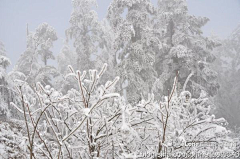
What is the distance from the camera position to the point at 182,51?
12.1m

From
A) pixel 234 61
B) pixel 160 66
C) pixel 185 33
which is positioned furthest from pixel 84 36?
pixel 234 61

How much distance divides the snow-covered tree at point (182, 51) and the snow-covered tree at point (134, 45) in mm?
1167

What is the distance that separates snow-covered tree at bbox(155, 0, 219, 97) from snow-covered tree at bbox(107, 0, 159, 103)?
117 centimetres

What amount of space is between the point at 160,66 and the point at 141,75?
2511 millimetres

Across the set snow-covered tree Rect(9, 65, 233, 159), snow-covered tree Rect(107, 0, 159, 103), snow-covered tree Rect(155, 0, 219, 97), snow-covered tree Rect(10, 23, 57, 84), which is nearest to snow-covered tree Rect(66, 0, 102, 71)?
snow-covered tree Rect(10, 23, 57, 84)

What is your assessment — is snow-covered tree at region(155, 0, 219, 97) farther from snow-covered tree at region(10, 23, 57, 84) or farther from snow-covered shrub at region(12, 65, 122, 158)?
snow-covered shrub at region(12, 65, 122, 158)

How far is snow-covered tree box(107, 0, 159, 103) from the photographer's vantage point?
12.0 meters

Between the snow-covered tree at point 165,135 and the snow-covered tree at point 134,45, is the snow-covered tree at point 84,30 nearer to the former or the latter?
the snow-covered tree at point 134,45

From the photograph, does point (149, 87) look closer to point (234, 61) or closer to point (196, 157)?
point (196, 157)

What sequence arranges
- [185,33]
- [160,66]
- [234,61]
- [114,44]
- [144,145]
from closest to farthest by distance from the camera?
[144,145] < [114,44] < [185,33] < [160,66] < [234,61]

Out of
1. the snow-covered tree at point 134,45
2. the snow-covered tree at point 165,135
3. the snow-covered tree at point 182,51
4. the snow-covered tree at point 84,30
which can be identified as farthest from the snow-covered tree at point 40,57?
the snow-covered tree at point 165,135

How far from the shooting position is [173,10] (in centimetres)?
1423

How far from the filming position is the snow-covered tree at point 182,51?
12.6 meters

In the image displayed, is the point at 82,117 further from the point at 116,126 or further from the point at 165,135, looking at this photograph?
the point at 165,135
